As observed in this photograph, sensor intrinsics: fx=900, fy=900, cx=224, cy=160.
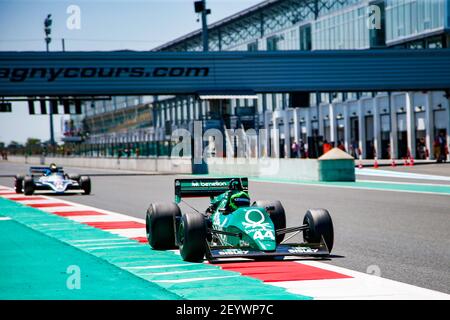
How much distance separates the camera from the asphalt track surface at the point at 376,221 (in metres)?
9.62

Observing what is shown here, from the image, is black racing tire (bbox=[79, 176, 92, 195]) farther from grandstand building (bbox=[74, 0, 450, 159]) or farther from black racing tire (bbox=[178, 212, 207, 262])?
grandstand building (bbox=[74, 0, 450, 159])

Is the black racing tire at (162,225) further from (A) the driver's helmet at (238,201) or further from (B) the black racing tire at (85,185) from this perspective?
(B) the black racing tire at (85,185)

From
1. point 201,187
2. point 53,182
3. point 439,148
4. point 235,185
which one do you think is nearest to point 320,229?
point 235,185

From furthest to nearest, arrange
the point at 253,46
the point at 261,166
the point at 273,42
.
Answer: the point at 253,46 → the point at 273,42 → the point at 261,166

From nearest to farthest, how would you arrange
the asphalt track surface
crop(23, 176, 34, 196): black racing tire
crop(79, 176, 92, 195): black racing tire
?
the asphalt track surface < crop(23, 176, 34, 196): black racing tire < crop(79, 176, 92, 195): black racing tire

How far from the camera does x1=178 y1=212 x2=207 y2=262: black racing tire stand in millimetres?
9859

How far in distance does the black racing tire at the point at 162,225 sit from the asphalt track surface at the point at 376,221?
2.07 m

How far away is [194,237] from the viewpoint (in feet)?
32.6

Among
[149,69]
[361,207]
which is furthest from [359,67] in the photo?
[361,207]

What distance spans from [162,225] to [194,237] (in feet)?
4.47

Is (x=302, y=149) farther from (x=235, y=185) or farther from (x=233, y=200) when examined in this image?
(x=233, y=200)

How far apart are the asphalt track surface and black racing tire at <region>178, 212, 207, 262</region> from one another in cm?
149

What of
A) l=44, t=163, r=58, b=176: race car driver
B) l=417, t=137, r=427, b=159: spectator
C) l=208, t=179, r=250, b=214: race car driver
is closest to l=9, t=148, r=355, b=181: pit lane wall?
l=44, t=163, r=58, b=176: race car driver

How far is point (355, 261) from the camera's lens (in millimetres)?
10148
